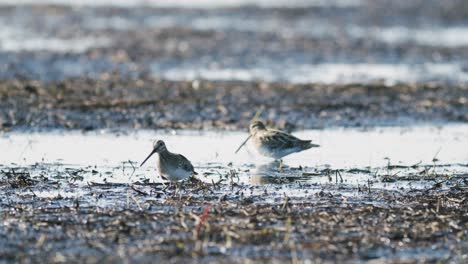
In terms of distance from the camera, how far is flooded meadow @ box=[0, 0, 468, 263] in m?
9.23

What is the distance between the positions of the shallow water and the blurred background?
5546 millimetres

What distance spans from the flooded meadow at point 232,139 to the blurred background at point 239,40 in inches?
4.2

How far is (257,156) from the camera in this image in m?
14.8

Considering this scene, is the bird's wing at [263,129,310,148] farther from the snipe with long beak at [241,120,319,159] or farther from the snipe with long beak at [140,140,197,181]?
the snipe with long beak at [140,140,197,181]

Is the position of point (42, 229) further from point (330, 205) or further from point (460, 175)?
point (460, 175)

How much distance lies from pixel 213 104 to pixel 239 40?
10352 millimetres

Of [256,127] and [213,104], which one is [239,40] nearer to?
[213,104]

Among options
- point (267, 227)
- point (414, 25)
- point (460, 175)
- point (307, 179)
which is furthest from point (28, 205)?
point (414, 25)

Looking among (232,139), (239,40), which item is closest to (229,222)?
(232,139)

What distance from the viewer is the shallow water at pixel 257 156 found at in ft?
41.2

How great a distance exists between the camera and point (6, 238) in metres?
9.16

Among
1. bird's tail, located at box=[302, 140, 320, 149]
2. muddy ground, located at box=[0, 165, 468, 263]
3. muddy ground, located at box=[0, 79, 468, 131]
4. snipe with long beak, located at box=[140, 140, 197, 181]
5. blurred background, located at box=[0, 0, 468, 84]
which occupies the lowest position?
muddy ground, located at box=[0, 165, 468, 263]

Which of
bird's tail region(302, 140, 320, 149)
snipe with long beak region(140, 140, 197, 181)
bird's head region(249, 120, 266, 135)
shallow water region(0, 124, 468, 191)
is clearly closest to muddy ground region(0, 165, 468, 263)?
snipe with long beak region(140, 140, 197, 181)

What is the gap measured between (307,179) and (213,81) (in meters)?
8.74
